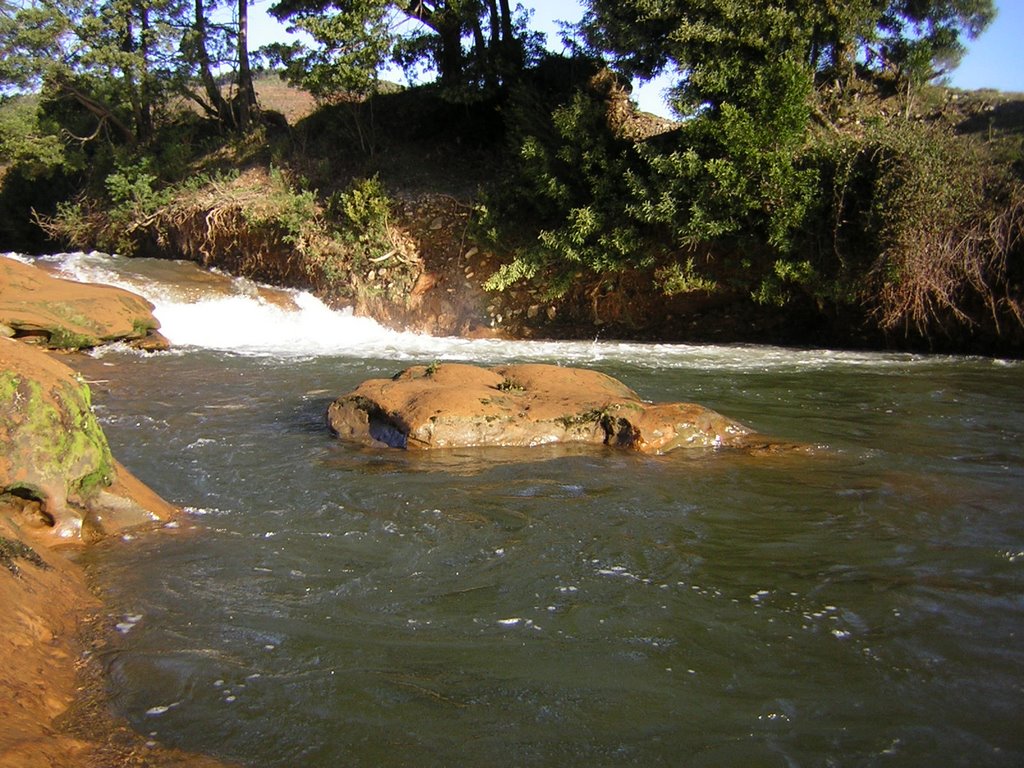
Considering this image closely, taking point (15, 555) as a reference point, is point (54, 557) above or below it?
below

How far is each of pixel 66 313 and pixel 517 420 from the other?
7.77 meters

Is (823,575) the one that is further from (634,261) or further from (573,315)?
(573,315)

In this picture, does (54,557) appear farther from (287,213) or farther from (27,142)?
(27,142)

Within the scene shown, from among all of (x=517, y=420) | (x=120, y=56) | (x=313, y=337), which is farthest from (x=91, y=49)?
(x=517, y=420)

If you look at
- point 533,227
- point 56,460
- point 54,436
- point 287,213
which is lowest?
point 56,460

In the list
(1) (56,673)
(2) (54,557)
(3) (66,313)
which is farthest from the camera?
(3) (66,313)

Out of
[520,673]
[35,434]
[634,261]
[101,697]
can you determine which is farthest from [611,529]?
[634,261]

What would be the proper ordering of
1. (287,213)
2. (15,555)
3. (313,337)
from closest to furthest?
(15,555), (313,337), (287,213)

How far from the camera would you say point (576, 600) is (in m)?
4.26

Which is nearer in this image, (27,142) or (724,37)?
(724,37)

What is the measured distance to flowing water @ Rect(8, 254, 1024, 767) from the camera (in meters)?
3.14

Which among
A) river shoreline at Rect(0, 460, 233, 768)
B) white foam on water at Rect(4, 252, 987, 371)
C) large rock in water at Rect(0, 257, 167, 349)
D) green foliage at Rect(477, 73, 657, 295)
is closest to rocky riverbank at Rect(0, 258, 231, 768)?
river shoreline at Rect(0, 460, 233, 768)

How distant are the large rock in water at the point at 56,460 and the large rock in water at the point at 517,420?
7.74 ft

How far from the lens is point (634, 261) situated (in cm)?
1473
